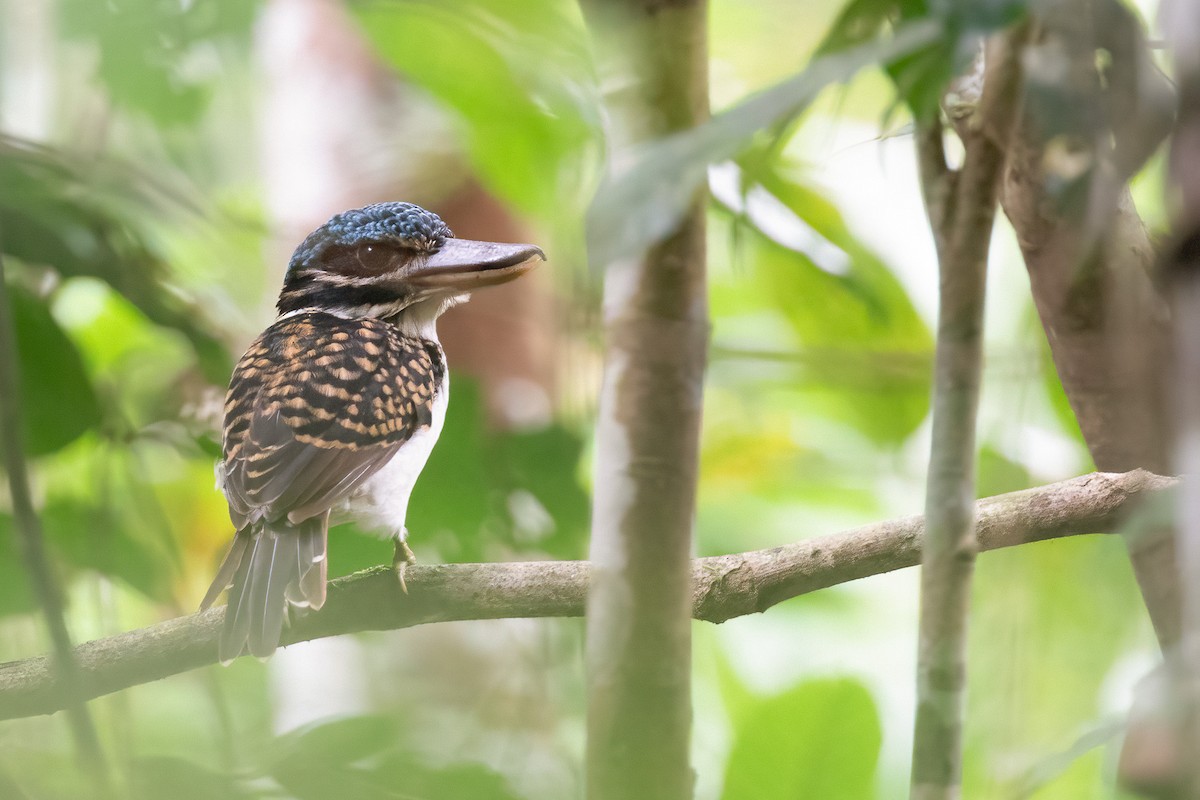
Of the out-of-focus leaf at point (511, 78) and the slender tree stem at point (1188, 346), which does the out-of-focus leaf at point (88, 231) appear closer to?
the out-of-focus leaf at point (511, 78)

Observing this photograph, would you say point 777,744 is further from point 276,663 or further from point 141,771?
point 276,663

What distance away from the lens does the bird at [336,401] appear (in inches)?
33.9

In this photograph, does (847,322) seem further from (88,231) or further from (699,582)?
(88,231)

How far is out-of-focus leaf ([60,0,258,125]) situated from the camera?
928mm

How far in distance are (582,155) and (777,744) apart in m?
0.59

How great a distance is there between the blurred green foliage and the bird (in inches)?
2.4

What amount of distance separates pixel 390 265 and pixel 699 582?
0.37m

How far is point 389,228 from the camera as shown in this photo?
0.91m

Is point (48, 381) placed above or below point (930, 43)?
below

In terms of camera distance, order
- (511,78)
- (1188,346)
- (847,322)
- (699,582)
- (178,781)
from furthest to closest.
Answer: (847,322)
(511,78)
(699,582)
(1188,346)
(178,781)

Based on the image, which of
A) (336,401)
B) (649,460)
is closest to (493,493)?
(336,401)

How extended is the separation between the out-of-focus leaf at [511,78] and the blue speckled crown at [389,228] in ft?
0.55

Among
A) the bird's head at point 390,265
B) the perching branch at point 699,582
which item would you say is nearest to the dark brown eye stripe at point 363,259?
the bird's head at point 390,265

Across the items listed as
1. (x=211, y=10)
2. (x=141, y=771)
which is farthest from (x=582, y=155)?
(x=141, y=771)
